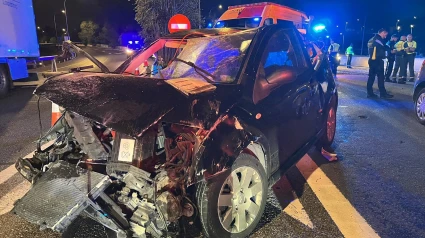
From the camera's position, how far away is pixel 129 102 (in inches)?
88.0

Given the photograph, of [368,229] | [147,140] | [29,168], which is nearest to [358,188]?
[368,229]

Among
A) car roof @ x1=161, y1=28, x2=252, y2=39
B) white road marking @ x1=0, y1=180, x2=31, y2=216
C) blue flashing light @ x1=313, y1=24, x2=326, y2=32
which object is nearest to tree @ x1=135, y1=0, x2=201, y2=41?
blue flashing light @ x1=313, y1=24, x2=326, y2=32

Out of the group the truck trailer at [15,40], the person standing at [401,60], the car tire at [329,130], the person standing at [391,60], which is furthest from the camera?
the person standing at [391,60]

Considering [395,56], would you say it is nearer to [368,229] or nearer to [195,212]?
[368,229]

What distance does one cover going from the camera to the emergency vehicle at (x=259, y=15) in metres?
10.3

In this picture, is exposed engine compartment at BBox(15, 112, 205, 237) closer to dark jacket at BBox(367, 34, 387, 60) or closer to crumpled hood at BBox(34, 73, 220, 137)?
crumpled hood at BBox(34, 73, 220, 137)

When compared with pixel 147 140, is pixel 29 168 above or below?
below

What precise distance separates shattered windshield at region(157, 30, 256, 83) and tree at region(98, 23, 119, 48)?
58.9 m

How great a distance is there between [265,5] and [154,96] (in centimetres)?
908

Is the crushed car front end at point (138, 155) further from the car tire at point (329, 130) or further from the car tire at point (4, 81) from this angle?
the car tire at point (4, 81)

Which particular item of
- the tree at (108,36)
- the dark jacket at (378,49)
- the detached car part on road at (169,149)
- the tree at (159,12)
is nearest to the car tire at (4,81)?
the tree at (159,12)

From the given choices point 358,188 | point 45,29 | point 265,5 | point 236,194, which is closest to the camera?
point 236,194

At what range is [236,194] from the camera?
8.34 ft

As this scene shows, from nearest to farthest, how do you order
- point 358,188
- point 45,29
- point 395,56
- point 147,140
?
1. point 147,140
2. point 358,188
3. point 395,56
4. point 45,29
